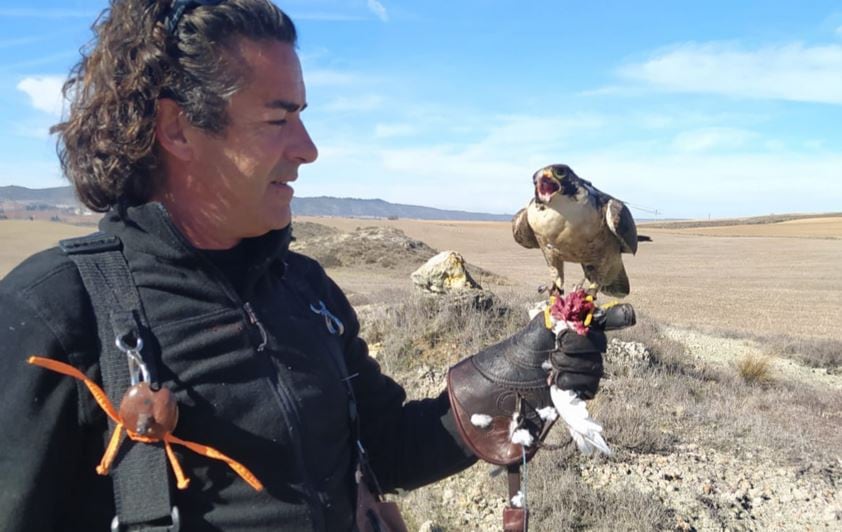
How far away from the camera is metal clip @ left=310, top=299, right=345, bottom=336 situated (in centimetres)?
198

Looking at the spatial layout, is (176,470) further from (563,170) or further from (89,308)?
(563,170)

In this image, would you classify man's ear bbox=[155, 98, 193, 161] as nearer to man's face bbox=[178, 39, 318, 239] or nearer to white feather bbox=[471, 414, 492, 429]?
man's face bbox=[178, 39, 318, 239]

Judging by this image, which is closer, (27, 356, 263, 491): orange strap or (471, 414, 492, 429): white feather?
(27, 356, 263, 491): orange strap

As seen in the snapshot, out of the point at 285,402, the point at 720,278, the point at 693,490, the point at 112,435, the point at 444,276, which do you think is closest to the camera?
the point at 112,435

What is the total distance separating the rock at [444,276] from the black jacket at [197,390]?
7.59 meters

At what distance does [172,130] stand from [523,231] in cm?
169

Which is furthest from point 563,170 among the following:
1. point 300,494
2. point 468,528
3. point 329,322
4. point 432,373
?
point 432,373

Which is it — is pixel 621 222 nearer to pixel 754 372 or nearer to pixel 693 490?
pixel 693 490

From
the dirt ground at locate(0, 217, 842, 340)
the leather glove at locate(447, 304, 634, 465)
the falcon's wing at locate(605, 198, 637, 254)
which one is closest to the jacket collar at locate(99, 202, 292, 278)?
the leather glove at locate(447, 304, 634, 465)

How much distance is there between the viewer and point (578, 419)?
2047 millimetres

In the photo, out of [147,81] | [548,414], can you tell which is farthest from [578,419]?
[147,81]

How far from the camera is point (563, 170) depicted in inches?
100

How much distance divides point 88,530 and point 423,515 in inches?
136

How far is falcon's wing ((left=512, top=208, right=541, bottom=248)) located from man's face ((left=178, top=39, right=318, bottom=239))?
1.35 metres
